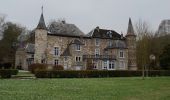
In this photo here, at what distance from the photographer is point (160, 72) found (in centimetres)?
5391

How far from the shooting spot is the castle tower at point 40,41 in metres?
61.7

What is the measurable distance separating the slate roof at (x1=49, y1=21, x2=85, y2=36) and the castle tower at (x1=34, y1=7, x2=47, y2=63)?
3111 millimetres

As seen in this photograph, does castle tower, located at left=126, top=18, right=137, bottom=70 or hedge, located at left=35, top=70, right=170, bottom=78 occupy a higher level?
castle tower, located at left=126, top=18, right=137, bottom=70

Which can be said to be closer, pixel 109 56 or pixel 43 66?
pixel 43 66

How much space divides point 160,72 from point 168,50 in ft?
29.1

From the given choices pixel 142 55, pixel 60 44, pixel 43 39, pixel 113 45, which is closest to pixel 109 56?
pixel 113 45

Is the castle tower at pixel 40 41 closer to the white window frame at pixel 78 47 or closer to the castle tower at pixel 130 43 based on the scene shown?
the white window frame at pixel 78 47

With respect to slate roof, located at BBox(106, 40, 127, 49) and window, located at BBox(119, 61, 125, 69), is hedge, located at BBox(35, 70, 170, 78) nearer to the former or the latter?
window, located at BBox(119, 61, 125, 69)

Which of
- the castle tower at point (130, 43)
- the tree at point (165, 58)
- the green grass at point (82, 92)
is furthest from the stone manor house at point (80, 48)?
the green grass at point (82, 92)

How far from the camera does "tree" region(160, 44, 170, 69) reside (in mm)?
61219

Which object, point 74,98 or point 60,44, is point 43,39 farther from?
point 74,98

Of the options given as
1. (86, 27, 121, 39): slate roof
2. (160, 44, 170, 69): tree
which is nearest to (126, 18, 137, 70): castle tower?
(86, 27, 121, 39): slate roof

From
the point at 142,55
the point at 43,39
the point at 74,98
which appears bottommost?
the point at 74,98

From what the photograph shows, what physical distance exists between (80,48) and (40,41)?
32.9 feet
